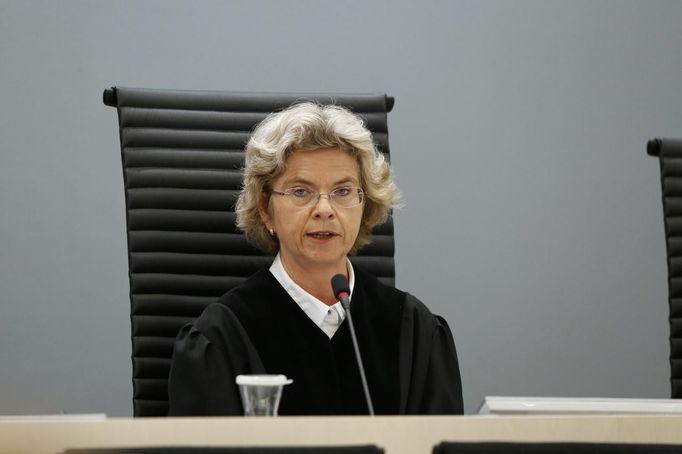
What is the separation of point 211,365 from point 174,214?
16.1 inches

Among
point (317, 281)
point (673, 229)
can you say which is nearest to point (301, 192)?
point (317, 281)

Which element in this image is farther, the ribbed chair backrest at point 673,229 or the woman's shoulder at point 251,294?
the ribbed chair backrest at point 673,229

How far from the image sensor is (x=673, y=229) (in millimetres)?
2404

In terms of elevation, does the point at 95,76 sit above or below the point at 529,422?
above

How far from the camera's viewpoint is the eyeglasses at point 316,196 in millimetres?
2104

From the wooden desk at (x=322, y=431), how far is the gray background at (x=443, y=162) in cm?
186

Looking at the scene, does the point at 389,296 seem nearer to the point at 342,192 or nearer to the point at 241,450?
the point at 342,192

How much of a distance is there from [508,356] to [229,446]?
85.2 inches

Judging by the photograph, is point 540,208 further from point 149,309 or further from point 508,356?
point 149,309

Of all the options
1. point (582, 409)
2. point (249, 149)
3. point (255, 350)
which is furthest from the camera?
point (249, 149)

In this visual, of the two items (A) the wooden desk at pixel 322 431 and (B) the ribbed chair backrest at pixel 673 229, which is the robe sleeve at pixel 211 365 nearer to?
(A) the wooden desk at pixel 322 431

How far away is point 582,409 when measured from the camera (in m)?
1.31

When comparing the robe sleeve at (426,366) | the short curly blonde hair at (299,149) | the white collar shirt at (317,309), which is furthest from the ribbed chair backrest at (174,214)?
the robe sleeve at (426,366)

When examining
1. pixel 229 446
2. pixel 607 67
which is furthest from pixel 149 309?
pixel 607 67
